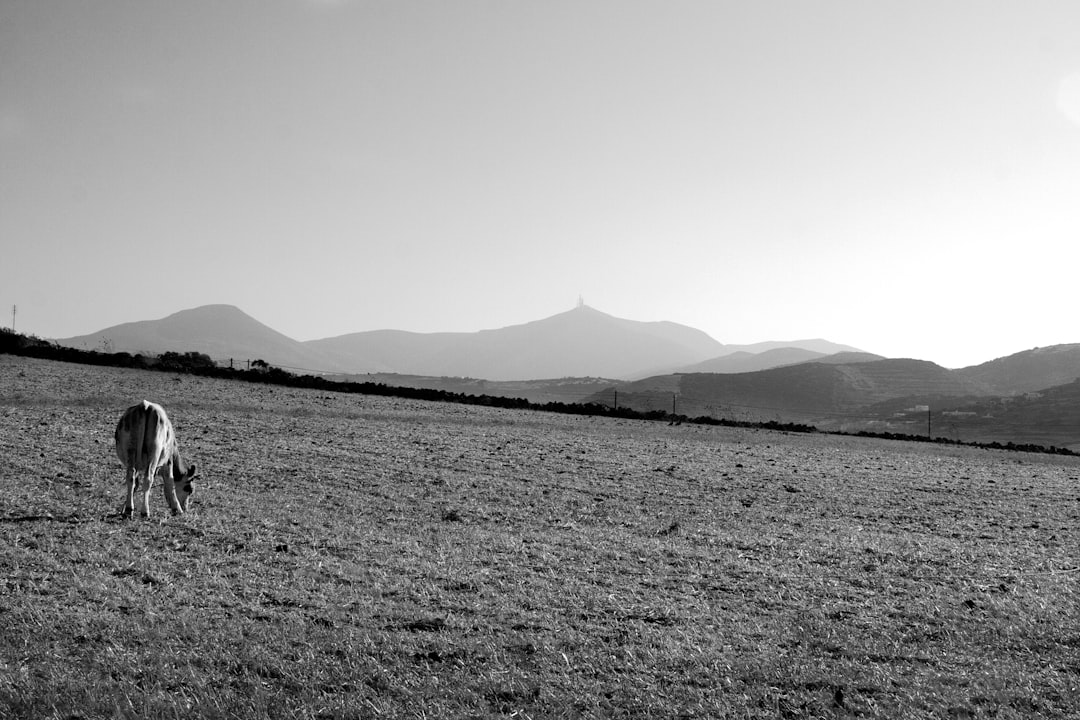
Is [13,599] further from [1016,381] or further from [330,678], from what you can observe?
[1016,381]

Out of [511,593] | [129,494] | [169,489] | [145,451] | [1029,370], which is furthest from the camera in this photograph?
[1029,370]

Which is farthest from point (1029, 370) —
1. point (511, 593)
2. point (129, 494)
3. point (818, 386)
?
point (129, 494)

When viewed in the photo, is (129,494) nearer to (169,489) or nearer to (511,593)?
(169,489)

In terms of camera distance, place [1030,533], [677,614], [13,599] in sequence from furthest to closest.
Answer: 1. [1030,533]
2. [677,614]
3. [13,599]

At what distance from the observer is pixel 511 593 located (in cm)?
1062

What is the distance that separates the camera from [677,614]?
996 centimetres

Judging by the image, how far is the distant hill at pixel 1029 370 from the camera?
150875 mm

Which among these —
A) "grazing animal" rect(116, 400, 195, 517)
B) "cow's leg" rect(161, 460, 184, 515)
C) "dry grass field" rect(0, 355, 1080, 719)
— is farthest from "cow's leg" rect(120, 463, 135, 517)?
"cow's leg" rect(161, 460, 184, 515)

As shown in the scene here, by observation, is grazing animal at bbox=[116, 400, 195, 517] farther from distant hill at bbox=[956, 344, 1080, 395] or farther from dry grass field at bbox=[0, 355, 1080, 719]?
distant hill at bbox=[956, 344, 1080, 395]

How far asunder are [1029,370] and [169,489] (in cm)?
18242

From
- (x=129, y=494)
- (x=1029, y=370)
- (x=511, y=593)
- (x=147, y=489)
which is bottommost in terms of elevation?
(x=511, y=593)

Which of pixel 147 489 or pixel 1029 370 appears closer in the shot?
pixel 147 489

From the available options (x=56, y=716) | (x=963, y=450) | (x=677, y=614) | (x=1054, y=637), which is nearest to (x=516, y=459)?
(x=677, y=614)

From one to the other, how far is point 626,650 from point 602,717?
70.4 inches
